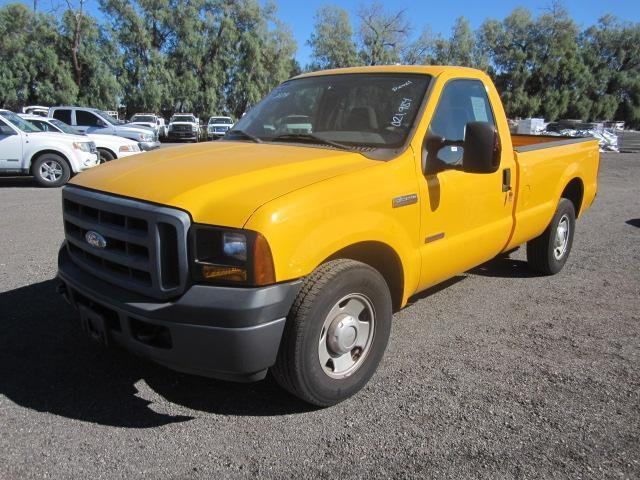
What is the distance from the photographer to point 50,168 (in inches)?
480

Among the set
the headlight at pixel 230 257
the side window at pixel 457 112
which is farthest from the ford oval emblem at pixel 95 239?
the side window at pixel 457 112

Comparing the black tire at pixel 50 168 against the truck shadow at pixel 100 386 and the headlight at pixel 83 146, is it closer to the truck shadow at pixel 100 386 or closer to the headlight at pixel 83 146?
the headlight at pixel 83 146

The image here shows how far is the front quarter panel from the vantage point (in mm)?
2611

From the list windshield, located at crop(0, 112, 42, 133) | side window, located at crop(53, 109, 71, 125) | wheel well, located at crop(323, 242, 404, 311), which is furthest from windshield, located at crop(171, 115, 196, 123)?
wheel well, located at crop(323, 242, 404, 311)

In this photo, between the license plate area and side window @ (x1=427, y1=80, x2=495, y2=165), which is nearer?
the license plate area

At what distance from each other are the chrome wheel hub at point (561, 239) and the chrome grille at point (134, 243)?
4.27m

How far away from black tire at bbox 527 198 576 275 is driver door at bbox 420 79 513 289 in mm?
1228

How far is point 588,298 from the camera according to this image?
5047 millimetres

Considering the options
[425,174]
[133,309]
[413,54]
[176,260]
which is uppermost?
Answer: [413,54]

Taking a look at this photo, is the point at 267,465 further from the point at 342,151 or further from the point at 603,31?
the point at 603,31

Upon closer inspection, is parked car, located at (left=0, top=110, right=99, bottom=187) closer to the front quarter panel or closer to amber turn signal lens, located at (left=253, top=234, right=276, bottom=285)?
the front quarter panel

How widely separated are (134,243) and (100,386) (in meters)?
1.11

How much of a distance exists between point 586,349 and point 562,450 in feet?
4.66

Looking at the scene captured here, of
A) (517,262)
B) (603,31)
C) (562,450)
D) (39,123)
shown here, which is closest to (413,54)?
(603,31)
